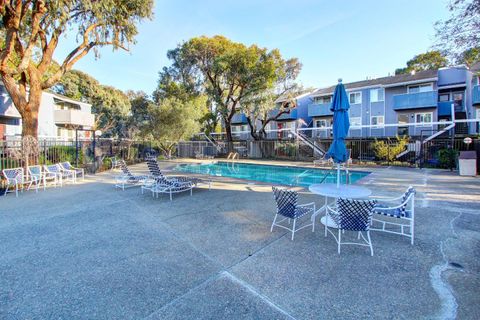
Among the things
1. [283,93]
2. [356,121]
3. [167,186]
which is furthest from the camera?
[283,93]

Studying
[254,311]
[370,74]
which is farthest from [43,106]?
[370,74]

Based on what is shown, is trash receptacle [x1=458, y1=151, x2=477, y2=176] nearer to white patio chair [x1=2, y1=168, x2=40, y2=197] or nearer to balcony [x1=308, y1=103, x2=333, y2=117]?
balcony [x1=308, y1=103, x2=333, y2=117]

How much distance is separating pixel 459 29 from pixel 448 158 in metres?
10.9

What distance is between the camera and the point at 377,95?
2312 centimetres

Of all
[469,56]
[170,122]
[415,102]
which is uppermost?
[415,102]

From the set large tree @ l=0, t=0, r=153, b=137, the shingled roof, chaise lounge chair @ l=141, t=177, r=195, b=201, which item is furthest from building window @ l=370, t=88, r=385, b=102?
chaise lounge chair @ l=141, t=177, r=195, b=201

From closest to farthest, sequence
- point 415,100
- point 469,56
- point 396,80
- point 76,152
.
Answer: point 469,56
point 76,152
point 415,100
point 396,80

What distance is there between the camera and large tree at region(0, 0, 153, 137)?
9.15 m

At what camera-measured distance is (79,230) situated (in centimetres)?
477

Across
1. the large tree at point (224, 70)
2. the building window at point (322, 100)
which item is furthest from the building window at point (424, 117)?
the large tree at point (224, 70)

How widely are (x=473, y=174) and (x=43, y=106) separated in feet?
103

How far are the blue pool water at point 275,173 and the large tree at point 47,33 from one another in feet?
24.4

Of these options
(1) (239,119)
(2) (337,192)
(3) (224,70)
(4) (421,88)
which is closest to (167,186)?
(2) (337,192)

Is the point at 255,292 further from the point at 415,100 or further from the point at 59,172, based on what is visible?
the point at 415,100
